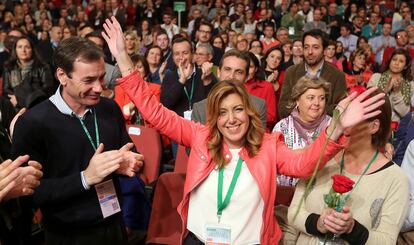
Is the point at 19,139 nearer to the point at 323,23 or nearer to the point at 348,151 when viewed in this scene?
the point at 348,151

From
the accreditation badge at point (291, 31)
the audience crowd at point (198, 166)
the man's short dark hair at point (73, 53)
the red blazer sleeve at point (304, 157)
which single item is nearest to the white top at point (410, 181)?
the audience crowd at point (198, 166)

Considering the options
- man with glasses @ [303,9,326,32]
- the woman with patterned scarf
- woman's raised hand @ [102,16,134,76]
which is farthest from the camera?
man with glasses @ [303,9,326,32]

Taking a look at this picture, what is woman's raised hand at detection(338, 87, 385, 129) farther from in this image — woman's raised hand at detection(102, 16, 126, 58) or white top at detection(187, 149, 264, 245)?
woman's raised hand at detection(102, 16, 126, 58)

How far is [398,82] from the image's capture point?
Result: 5102 mm

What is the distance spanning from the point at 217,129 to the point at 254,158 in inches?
8.8

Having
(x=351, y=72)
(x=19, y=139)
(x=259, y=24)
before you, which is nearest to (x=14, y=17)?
(x=259, y=24)

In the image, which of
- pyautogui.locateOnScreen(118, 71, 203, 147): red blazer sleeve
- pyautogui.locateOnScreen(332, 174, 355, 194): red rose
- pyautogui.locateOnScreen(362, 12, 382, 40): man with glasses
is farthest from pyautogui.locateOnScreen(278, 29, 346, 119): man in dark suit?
pyautogui.locateOnScreen(362, 12, 382, 40): man with glasses

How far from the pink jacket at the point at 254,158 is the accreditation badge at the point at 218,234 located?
15 cm

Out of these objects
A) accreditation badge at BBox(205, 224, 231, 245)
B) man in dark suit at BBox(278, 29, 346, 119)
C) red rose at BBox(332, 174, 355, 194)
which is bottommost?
accreditation badge at BBox(205, 224, 231, 245)

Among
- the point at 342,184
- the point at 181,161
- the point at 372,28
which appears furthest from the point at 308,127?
the point at 372,28

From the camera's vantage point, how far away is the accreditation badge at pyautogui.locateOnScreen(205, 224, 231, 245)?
6.77ft

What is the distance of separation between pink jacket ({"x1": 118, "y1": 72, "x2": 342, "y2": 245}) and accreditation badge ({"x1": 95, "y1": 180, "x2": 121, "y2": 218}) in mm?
311

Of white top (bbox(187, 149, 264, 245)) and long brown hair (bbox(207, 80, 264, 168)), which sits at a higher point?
long brown hair (bbox(207, 80, 264, 168))

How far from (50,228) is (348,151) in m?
1.36
